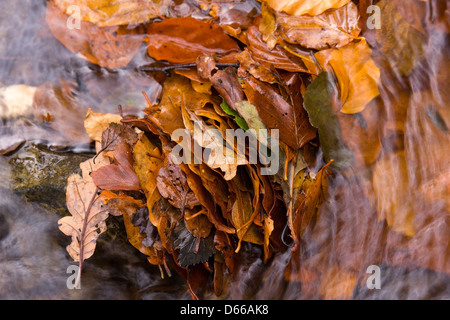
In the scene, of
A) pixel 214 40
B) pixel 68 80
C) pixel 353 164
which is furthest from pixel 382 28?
pixel 68 80

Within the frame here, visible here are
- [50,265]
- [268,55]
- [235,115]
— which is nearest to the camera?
[235,115]

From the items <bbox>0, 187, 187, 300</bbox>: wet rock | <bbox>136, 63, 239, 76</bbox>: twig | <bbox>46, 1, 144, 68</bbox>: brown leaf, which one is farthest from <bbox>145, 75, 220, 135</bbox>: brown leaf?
<bbox>0, 187, 187, 300</bbox>: wet rock

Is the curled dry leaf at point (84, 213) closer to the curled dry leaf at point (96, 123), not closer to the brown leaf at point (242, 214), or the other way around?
the curled dry leaf at point (96, 123)

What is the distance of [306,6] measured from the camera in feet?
4.40

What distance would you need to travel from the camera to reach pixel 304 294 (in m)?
1.40

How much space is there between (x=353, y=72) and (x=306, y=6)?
31 centimetres

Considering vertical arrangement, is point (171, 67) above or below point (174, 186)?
above

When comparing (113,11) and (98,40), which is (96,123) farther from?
(113,11)

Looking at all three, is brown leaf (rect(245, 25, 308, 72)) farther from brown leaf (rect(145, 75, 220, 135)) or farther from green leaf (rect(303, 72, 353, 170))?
brown leaf (rect(145, 75, 220, 135))

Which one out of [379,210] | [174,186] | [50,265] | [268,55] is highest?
[268,55]

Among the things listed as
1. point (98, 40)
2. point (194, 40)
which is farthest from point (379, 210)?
point (98, 40)

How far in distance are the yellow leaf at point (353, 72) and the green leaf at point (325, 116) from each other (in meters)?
0.04

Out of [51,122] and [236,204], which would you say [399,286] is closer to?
[236,204]

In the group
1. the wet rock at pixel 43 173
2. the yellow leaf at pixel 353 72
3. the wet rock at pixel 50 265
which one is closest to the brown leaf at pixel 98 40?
the wet rock at pixel 43 173
